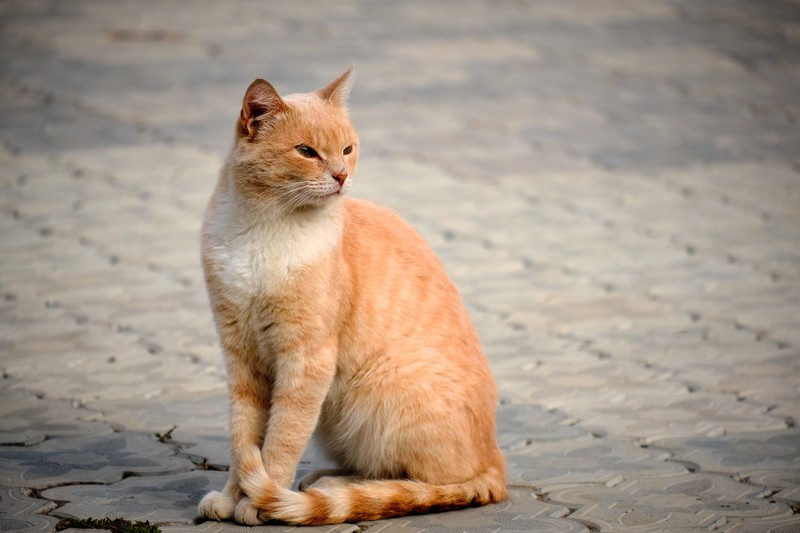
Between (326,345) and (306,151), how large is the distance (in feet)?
2.06

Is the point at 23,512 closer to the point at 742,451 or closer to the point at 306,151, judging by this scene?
the point at 306,151

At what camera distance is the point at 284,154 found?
3.54 metres

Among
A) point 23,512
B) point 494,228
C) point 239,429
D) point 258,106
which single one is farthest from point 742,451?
point 494,228

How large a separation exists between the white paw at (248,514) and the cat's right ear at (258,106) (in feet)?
3.88

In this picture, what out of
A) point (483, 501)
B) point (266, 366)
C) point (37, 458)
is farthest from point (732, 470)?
point (37, 458)

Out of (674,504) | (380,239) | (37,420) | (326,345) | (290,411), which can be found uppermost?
(380,239)

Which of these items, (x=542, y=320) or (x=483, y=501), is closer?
(x=483, y=501)

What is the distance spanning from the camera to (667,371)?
5.48 meters

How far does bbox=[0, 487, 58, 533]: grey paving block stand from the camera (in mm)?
3516

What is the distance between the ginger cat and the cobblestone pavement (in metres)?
0.14

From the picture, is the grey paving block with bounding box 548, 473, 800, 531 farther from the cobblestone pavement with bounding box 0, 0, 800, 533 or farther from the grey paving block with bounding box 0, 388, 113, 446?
the grey paving block with bounding box 0, 388, 113, 446

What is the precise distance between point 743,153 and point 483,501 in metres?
6.38

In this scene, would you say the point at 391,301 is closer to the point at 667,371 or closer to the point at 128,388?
the point at 128,388

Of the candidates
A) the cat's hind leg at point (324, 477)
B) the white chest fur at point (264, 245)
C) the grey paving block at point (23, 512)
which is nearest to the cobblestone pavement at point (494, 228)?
the grey paving block at point (23, 512)
